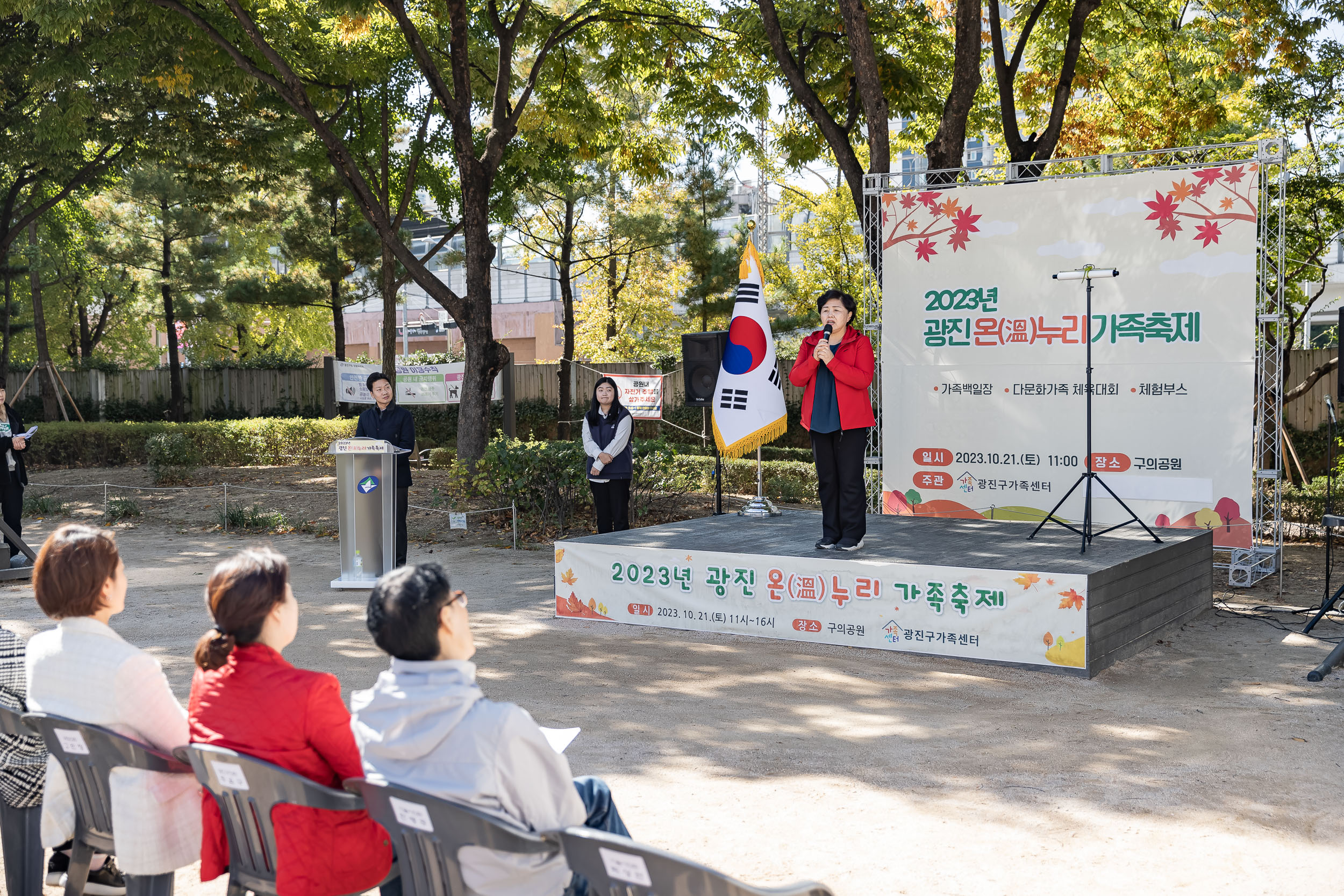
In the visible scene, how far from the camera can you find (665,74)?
13.3 m

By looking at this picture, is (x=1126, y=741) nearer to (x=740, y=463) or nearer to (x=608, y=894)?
(x=608, y=894)

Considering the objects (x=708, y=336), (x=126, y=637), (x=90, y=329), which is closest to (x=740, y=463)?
(x=708, y=336)

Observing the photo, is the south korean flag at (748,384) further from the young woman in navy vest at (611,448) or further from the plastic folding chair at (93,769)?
the plastic folding chair at (93,769)

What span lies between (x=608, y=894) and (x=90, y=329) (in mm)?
34282

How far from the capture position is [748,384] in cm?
918

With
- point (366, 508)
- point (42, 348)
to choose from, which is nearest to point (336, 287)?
point (42, 348)

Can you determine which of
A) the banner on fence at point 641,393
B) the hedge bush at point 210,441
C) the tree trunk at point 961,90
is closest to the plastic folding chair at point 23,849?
the tree trunk at point 961,90

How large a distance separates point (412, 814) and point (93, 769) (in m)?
1.05

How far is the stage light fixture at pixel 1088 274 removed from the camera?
285 inches

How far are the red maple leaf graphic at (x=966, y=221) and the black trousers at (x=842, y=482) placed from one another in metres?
3.17

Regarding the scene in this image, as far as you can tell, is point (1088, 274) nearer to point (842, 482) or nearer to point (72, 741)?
point (842, 482)

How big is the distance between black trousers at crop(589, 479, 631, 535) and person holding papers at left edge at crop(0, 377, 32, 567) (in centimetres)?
492

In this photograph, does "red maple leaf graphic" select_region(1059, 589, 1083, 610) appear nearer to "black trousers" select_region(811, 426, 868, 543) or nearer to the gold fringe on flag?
"black trousers" select_region(811, 426, 868, 543)

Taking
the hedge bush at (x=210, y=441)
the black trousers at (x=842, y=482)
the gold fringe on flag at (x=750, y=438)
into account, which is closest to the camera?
the black trousers at (x=842, y=482)
